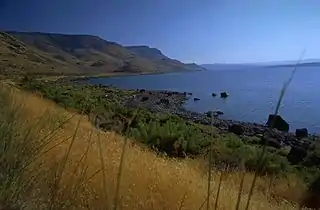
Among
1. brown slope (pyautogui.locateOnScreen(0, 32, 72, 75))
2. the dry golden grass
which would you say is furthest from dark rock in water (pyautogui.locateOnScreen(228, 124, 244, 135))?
the dry golden grass

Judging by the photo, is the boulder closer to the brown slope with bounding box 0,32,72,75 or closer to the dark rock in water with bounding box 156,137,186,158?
the dark rock in water with bounding box 156,137,186,158

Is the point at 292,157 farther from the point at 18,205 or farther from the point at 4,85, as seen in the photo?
the point at 18,205

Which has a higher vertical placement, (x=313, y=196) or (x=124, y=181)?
(x=124, y=181)

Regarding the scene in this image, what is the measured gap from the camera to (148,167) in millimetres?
6785

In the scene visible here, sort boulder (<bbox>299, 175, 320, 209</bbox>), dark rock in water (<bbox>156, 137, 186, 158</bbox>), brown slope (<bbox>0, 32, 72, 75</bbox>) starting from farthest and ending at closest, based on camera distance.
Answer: dark rock in water (<bbox>156, 137, 186, 158</bbox>)
boulder (<bbox>299, 175, 320, 209</bbox>)
brown slope (<bbox>0, 32, 72, 75</bbox>)

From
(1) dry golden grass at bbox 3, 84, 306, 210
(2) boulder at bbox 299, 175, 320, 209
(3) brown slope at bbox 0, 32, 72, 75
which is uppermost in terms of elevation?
(3) brown slope at bbox 0, 32, 72, 75

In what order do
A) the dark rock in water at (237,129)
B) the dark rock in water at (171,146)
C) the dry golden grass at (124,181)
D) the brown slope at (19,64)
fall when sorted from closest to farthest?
1. the brown slope at (19,64)
2. the dry golden grass at (124,181)
3. the dark rock in water at (171,146)
4. the dark rock in water at (237,129)

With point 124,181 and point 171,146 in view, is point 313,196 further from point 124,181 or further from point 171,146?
point 124,181

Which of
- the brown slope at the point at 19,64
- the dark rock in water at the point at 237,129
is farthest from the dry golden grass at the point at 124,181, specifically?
the dark rock in water at the point at 237,129

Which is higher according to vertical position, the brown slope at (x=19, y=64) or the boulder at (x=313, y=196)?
the brown slope at (x=19, y=64)

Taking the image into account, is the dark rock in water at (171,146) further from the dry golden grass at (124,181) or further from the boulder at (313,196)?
the dry golden grass at (124,181)

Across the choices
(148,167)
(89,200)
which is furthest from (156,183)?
(89,200)

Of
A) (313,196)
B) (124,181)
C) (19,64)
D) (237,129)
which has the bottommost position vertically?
(237,129)

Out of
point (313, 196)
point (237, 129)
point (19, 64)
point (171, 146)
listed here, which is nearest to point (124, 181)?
point (19, 64)
